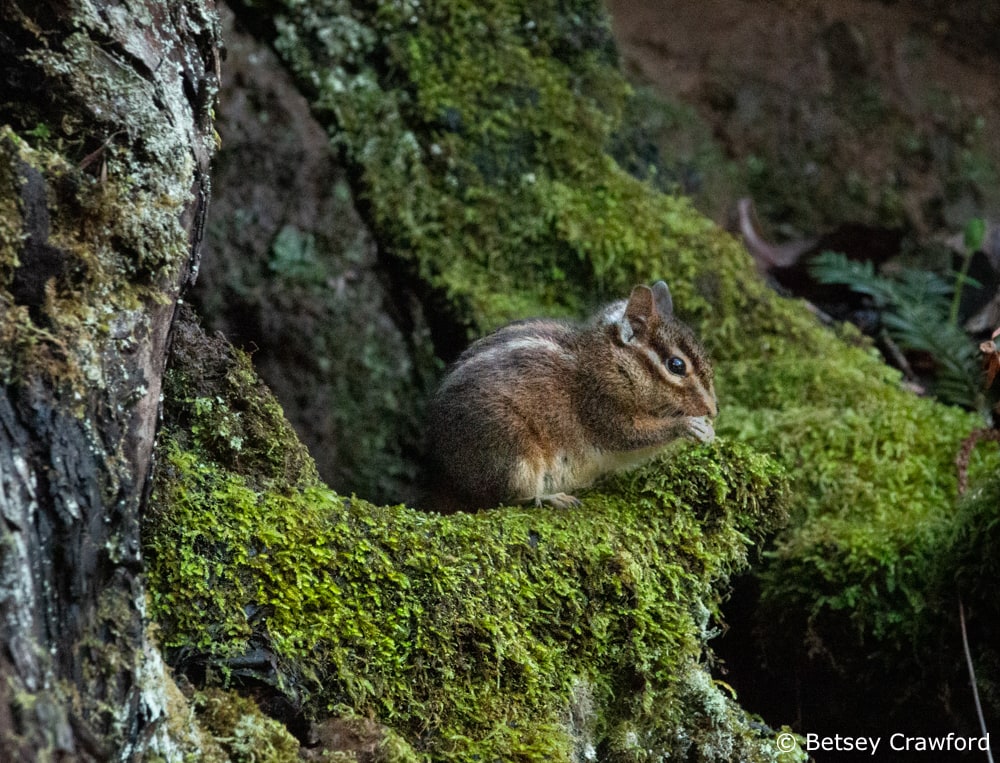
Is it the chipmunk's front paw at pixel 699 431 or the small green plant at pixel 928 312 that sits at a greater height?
the chipmunk's front paw at pixel 699 431

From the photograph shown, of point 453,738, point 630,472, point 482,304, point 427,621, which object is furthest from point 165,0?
point 482,304

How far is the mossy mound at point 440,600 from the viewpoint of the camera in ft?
9.87

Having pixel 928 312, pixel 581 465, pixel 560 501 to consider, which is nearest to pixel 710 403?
pixel 581 465

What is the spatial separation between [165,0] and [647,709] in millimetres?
2768

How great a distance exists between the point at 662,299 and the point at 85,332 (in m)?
2.93

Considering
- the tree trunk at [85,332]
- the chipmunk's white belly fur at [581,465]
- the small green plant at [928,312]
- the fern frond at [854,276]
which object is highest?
the tree trunk at [85,332]

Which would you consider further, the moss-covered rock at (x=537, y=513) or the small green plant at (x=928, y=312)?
the small green plant at (x=928, y=312)

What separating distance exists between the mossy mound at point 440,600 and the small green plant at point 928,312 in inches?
101

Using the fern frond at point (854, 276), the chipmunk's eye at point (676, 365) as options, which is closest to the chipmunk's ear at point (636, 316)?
the chipmunk's eye at point (676, 365)

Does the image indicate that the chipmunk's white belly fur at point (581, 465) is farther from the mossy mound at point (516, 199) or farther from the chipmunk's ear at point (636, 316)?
the mossy mound at point (516, 199)

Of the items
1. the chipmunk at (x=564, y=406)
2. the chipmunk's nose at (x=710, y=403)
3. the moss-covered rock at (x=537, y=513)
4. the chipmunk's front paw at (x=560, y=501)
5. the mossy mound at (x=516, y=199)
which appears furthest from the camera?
the mossy mound at (x=516, y=199)

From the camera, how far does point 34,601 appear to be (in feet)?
7.54

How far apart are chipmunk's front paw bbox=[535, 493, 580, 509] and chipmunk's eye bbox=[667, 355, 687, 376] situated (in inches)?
32.9

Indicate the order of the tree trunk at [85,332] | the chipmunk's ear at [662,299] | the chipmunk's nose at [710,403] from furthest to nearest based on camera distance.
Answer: the chipmunk's ear at [662,299]
the chipmunk's nose at [710,403]
the tree trunk at [85,332]
